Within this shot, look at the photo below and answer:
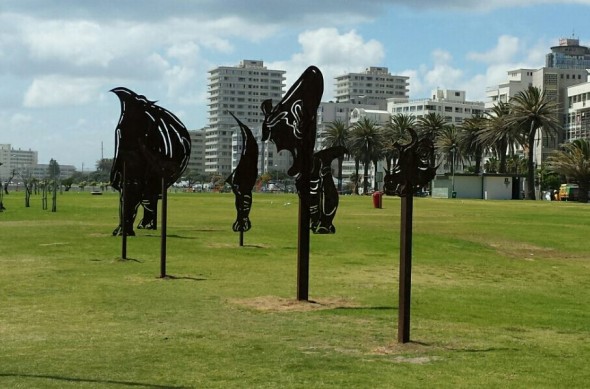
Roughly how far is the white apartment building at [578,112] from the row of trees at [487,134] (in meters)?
9.64

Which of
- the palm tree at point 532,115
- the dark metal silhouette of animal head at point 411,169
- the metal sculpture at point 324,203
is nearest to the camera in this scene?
the dark metal silhouette of animal head at point 411,169

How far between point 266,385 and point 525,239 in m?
24.7

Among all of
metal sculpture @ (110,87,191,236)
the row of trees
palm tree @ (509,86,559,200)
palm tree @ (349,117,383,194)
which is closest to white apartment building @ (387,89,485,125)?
the row of trees

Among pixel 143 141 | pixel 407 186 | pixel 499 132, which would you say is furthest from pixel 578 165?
pixel 407 186

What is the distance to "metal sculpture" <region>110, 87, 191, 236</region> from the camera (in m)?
28.8

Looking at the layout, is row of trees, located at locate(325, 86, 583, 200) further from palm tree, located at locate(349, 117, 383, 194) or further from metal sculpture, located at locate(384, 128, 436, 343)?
metal sculpture, located at locate(384, 128, 436, 343)

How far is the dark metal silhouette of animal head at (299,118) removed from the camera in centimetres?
1498

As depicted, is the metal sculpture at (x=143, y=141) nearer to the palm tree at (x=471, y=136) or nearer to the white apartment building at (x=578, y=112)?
the palm tree at (x=471, y=136)

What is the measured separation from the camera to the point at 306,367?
8852 mm

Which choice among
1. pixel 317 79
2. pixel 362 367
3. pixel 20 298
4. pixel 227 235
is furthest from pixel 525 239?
pixel 362 367

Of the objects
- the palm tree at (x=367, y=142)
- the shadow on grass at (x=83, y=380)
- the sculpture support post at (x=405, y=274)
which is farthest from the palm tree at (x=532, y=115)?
the shadow on grass at (x=83, y=380)

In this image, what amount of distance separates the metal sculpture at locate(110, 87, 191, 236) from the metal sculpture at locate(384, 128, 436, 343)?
18710 millimetres

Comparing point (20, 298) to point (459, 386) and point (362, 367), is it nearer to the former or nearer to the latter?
point (362, 367)

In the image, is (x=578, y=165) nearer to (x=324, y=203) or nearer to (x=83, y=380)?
(x=324, y=203)
